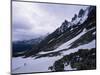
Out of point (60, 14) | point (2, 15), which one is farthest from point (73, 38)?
point (2, 15)

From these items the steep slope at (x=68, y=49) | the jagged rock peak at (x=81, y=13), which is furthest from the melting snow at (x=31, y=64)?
the jagged rock peak at (x=81, y=13)

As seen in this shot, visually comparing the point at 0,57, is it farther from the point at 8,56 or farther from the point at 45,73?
the point at 45,73

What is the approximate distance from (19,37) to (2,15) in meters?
0.29

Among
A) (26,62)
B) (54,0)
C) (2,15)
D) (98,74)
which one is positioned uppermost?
(54,0)

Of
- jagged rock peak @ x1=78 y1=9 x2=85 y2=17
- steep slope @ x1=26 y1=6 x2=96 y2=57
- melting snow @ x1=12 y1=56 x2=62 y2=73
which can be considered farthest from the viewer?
jagged rock peak @ x1=78 y1=9 x2=85 y2=17

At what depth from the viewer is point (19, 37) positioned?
7.44ft

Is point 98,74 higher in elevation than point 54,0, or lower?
lower

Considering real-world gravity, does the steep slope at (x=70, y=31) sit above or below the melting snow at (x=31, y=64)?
above

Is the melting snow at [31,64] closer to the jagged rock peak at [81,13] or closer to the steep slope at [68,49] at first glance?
the steep slope at [68,49]

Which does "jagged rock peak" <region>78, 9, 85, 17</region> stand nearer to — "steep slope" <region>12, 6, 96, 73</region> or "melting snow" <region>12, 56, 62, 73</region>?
"steep slope" <region>12, 6, 96, 73</region>

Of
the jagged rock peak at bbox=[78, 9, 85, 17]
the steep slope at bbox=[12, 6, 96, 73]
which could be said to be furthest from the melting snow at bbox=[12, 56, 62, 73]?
the jagged rock peak at bbox=[78, 9, 85, 17]

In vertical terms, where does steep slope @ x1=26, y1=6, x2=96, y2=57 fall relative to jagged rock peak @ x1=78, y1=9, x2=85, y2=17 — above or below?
below

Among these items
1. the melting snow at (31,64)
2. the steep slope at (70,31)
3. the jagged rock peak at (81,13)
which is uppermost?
the jagged rock peak at (81,13)

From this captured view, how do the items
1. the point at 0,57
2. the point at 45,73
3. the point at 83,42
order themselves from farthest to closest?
the point at 83,42 < the point at 45,73 < the point at 0,57
